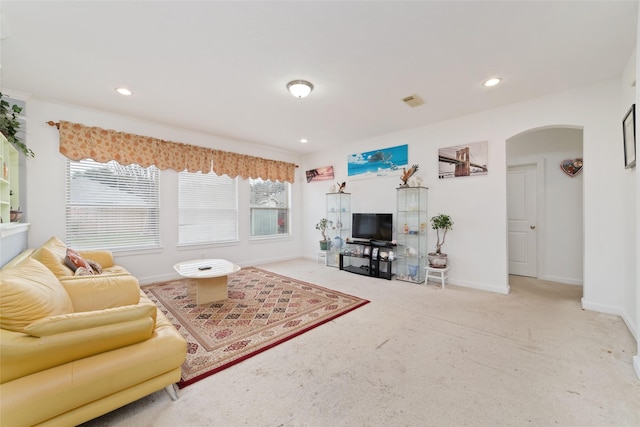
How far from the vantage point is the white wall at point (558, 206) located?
4.07m

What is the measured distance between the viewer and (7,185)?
263cm

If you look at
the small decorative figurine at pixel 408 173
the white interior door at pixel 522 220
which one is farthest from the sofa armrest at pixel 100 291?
Answer: the white interior door at pixel 522 220

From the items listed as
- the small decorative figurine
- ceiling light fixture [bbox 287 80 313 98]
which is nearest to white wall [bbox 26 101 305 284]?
ceiling light fixture [bbox 287 80 313 98]

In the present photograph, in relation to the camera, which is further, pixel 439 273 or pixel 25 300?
pixel 439 273

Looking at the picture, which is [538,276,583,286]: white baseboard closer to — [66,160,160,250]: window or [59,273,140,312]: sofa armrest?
[59,273,140,312]: sofa armrest

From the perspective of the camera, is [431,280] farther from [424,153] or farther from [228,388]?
[228,388]

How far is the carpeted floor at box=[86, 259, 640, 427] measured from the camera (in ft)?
4.88

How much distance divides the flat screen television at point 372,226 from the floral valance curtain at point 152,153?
219 cm

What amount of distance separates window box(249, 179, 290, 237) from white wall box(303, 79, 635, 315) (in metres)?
1.71

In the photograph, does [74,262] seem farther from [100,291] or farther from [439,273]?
[439,273]

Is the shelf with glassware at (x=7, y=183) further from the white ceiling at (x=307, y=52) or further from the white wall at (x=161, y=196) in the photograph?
the white ceiling at (x=307, y=52)

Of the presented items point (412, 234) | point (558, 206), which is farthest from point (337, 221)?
point (558, 206)

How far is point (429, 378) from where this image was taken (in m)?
1.82

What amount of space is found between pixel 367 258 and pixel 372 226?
62cm
